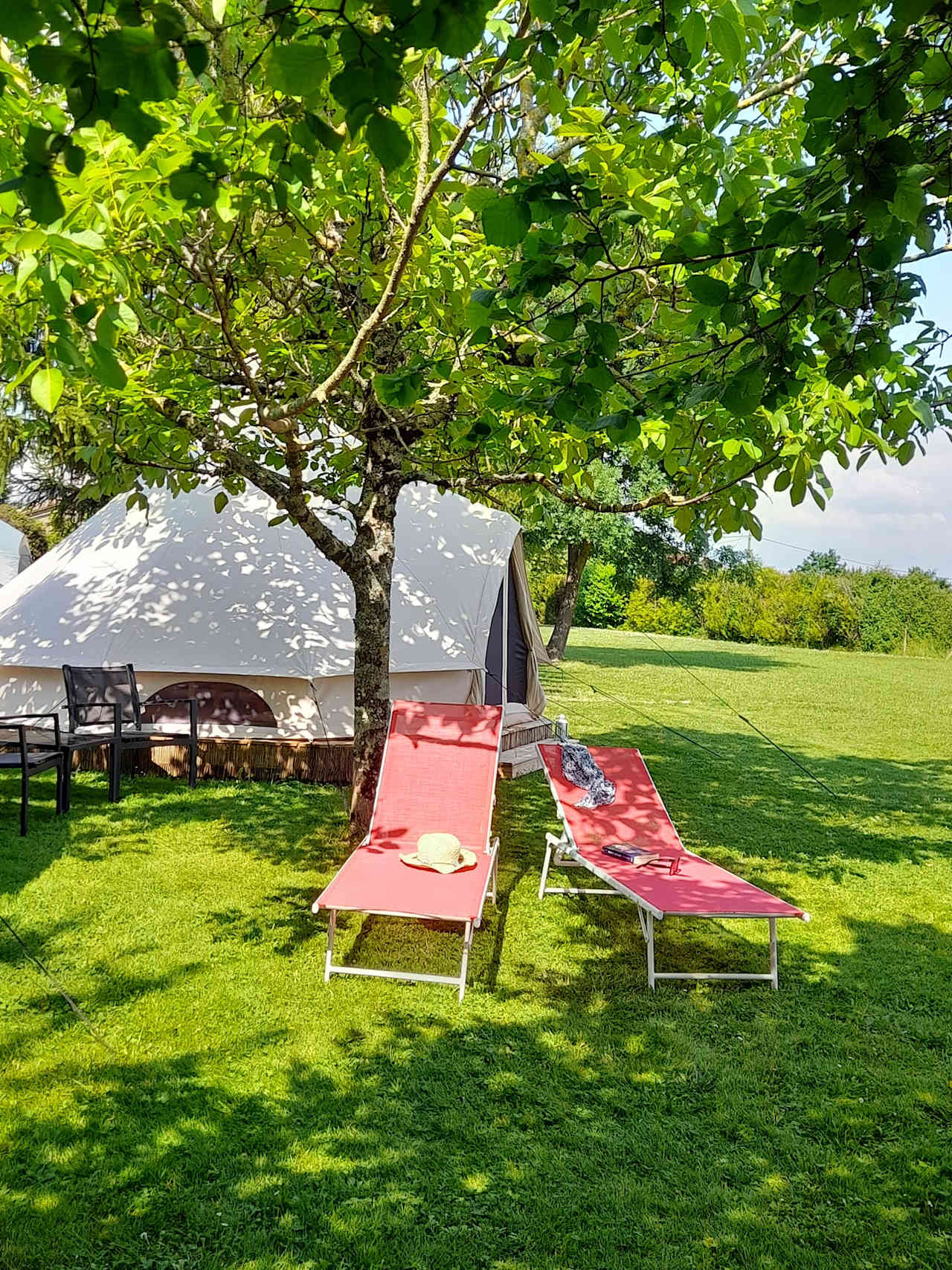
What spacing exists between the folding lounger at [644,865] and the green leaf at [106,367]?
13.3 feet

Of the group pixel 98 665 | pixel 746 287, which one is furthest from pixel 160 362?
pixel 98 665

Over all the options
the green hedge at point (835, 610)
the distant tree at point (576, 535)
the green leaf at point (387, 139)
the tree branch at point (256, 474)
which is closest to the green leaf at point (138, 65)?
the green leaf at point (387, 139)

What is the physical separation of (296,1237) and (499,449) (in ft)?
15.4

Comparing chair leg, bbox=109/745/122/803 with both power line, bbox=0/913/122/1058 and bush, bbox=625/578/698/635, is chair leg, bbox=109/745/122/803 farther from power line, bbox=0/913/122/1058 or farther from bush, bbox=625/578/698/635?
bush, bbox=625/578/698/635

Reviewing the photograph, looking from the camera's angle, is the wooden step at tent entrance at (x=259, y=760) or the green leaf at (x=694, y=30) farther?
the wooden step at tent entrance at (x=259, y=760)

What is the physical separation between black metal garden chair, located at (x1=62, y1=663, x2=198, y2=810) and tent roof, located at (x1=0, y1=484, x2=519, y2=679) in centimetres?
46

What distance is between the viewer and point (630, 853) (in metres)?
6.17

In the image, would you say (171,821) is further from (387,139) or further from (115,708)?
(387,139)

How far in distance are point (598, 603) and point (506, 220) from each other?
3619cm

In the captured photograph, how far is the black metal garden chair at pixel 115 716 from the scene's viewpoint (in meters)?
8.54

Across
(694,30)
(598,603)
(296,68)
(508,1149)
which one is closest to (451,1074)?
(508,1149)

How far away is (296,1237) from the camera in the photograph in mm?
3107

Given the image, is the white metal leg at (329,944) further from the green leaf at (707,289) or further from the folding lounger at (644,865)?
the green leaf at (707,289)

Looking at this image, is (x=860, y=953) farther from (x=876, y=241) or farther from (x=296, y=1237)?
(x=876, y=241)
